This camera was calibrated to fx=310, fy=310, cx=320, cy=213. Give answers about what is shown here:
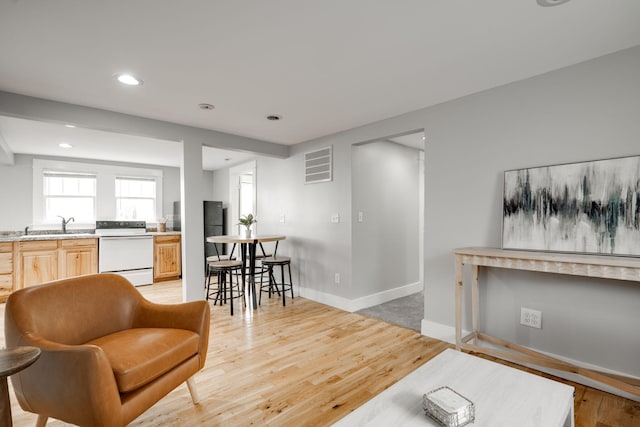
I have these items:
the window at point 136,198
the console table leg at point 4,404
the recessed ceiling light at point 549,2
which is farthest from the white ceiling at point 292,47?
the window at point 136,198

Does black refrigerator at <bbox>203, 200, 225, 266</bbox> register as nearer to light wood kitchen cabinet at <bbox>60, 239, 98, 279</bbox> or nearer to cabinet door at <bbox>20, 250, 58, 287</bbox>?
light wood kitchen cabinet at <bbox>60, 239, 98, 279</bbox>

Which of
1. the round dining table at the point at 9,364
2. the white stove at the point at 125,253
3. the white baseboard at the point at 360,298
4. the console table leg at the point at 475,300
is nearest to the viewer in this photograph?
the round dining table at the point at 9,364

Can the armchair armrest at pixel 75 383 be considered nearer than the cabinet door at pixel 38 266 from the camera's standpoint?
Yes

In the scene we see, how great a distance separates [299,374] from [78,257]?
4.75 m

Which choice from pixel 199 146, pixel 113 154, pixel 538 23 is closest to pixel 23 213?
pixel 113 154

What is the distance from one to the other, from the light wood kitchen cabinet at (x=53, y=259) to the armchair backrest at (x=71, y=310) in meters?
3.83

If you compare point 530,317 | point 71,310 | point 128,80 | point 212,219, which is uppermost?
point 128,80

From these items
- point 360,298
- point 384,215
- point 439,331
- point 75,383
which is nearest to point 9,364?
point 75,383

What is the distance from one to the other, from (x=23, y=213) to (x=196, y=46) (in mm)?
5452

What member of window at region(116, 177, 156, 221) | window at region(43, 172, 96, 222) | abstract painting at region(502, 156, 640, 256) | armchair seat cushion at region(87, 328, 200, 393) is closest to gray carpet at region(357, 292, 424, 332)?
abstract painting at region(502, 156, 640, 256)

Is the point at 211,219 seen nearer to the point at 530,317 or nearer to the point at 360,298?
the point at 360,298

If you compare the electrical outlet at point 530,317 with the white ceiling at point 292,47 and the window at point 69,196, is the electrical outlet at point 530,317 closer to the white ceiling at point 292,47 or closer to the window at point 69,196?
the white ceiling at point 292,47

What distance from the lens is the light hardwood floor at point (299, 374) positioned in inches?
74.2

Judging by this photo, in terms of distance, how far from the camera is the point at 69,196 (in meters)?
5.72
